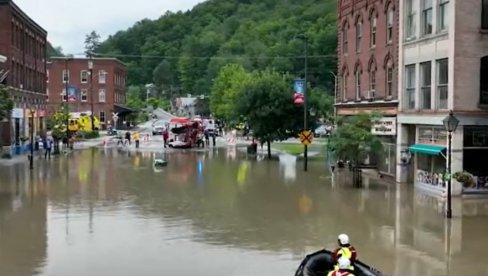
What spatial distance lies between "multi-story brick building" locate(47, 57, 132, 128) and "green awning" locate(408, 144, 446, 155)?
270 ft

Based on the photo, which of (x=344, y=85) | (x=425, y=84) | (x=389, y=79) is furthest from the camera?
(x=344, y=85)

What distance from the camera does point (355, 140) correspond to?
3238 cm

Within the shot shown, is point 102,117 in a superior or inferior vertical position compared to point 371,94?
inferior

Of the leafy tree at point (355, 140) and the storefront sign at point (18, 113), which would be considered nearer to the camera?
the leafy tree at point (355, 140)

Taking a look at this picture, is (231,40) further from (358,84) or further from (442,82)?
(442,82)

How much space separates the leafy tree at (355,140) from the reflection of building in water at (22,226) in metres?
13.5

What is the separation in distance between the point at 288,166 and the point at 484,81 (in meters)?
18.0

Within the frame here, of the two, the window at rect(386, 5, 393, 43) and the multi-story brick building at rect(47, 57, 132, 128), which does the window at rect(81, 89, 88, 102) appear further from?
the window at rect(386, 5, 393, 43)

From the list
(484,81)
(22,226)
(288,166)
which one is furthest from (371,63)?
(22,226)

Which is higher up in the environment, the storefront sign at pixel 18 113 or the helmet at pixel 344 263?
the storefront sign at pixel 18 113

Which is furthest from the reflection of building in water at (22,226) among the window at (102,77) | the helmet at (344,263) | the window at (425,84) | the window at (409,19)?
the window at (102,77)

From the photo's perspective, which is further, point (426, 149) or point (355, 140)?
point (355, 140)

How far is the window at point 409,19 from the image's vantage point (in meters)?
34.1

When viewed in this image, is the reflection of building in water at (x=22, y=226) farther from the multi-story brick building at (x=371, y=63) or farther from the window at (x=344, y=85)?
the window at (x=344, y=85)
